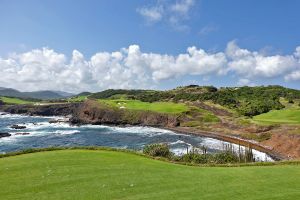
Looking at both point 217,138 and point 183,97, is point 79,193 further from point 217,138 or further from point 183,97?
point 183,97

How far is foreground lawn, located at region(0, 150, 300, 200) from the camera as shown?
1564 cm

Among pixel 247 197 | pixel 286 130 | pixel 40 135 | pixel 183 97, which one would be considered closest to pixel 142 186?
pixel 247 197

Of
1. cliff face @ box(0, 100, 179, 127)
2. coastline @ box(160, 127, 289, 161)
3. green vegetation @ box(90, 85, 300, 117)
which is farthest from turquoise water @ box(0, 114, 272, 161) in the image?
green vegetation @ box(90, 85, 300, 117)

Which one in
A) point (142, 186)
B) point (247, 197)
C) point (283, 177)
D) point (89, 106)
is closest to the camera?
point (247, 197)

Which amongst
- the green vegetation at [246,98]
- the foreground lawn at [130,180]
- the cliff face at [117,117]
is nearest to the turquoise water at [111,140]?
the cliff face at [117,117]

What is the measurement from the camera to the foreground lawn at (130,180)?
1564cm

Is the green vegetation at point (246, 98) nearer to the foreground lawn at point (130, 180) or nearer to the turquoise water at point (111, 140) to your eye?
the turquoise water at point (111, 140)

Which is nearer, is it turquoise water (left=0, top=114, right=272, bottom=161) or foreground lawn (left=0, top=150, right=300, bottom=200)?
foreground lawn (left=0, top=150, right=300, bottom=200)

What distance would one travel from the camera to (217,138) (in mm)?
96375

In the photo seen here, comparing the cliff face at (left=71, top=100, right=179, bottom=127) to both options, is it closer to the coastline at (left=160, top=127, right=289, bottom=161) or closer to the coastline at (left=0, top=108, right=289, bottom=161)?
the coastline at (left=0, top=108, right=289, bottom=161)

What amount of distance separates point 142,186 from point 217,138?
3231 inches

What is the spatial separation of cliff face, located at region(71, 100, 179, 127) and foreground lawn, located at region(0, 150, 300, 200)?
104 m

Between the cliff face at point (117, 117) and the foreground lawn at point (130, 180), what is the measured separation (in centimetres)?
10437

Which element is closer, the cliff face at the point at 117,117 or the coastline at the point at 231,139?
the coastline at the point at 231,139
